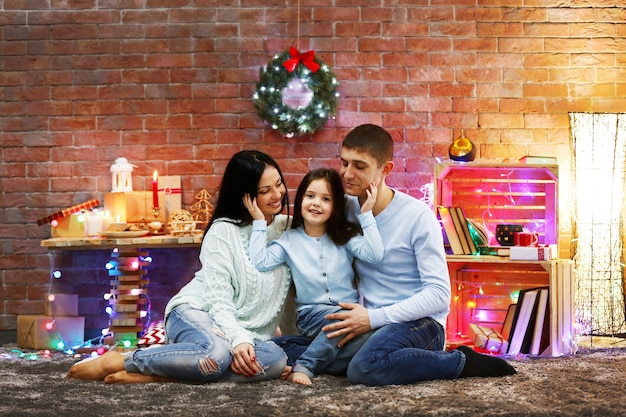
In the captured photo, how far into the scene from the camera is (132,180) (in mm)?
4262

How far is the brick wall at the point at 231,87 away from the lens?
426 cm

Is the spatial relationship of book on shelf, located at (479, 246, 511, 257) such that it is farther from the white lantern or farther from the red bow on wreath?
the white lantern

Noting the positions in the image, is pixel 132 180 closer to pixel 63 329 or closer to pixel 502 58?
pixel 63 329

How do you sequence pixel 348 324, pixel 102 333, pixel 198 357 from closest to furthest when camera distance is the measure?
pixel 198 357, pixel 348 324, pixel 102 333

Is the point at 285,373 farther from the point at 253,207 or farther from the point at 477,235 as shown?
the point at 477,235

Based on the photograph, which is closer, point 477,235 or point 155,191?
point 477,235

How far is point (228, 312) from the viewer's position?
2857 millimetres

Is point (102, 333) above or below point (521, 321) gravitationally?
below

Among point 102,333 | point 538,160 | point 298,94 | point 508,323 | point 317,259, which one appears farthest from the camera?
point 298,94

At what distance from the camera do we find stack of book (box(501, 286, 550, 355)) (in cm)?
359

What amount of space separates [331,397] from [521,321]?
4.83ft

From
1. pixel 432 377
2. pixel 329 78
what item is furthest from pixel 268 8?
pixel 432 377

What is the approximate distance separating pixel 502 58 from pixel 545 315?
1549 millimetres

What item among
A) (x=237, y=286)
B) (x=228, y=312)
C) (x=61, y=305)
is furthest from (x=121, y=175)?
(x=228, y=312)
